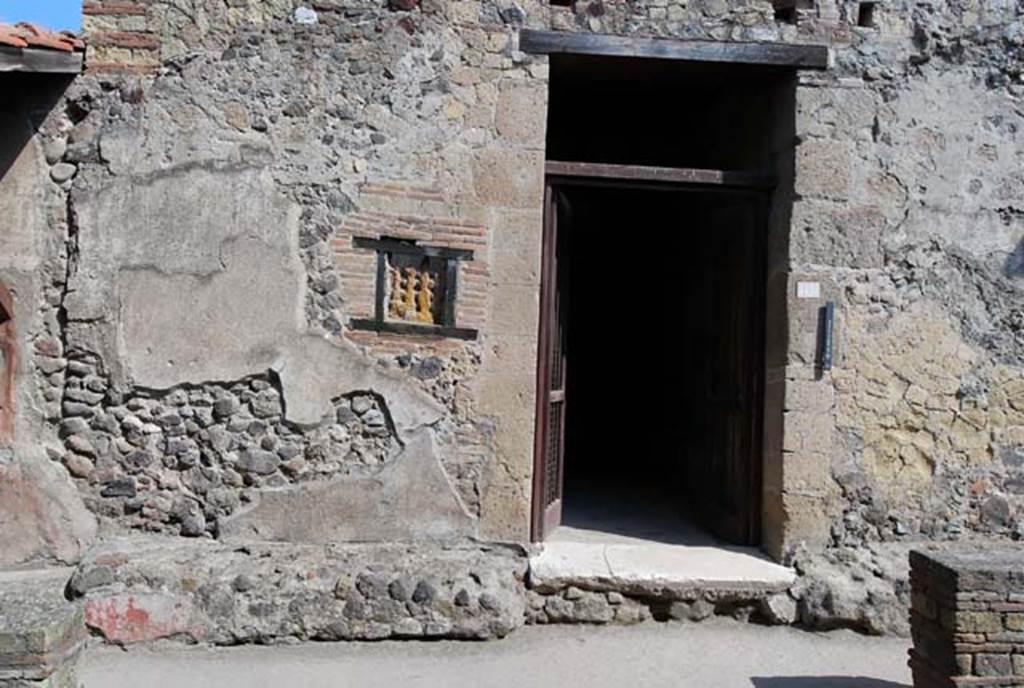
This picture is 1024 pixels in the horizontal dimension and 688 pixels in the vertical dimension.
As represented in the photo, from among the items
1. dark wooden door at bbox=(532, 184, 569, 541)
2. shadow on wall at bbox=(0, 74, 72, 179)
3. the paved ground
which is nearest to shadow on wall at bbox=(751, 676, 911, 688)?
the paved ground

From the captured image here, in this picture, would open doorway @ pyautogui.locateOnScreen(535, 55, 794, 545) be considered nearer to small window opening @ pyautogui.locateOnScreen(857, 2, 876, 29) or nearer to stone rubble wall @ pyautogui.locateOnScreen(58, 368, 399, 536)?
small window opening @ pyautogui.locateOnScreen(857, 2, 876, 29)

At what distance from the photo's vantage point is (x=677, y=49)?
5.34 metres

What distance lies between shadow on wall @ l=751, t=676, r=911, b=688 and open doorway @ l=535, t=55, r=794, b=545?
3.74 ft

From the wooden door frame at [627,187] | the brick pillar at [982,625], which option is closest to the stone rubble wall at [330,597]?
the wooden door frame at [627,187]

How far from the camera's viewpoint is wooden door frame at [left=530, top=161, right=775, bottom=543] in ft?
17.9

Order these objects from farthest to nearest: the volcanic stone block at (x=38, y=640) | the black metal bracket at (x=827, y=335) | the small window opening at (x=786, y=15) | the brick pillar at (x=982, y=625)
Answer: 1. the small window opening at (x=786, y=15)
2. the black metal bracket at (x=827, y=335)
3. the brick pillar at (x=982, y=625)
4. the volcanic stone block at (x=38, y=640)

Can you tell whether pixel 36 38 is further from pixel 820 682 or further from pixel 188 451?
pixel 820 682

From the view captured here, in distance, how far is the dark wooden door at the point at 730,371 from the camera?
561 cm

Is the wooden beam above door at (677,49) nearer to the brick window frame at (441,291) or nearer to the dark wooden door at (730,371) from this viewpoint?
the dark wooden door at (730,371)

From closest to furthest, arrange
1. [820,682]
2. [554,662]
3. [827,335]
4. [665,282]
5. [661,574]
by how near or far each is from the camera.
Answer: [820,682], [554,662], [661,574], [827,335], [665,282]

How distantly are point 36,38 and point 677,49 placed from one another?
3262 mm

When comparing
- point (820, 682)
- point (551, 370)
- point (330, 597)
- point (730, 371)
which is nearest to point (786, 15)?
point (730, 371)

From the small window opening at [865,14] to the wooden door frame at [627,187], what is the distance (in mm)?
968

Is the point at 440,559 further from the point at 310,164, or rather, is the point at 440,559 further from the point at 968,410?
the point at 968,410
